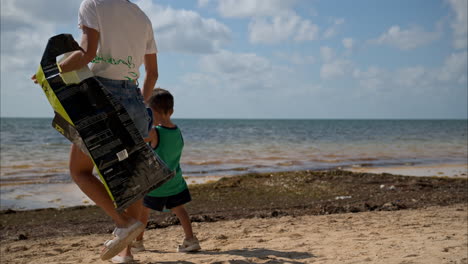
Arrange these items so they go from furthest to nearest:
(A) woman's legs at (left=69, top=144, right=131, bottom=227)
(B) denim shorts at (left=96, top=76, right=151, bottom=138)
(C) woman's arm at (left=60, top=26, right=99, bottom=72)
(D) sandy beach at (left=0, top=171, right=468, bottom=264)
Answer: (D) sandy beach at (left=0, top=171, right=468, bottom=264) < (A) woman's legs at (left=69, top=144, right=131, bottom=227) < (B) denim shorts at (left=96, top=76, right=151, bottom=138) < (C) woman's arm at (left=60, top=26, right=99, bottom=72)

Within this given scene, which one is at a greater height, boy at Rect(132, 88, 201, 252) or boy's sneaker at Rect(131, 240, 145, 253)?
boy at Rect(132, 88, 201, 252)

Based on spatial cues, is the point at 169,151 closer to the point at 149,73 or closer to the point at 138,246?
the point at 149,73

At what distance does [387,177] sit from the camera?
9125 millimetres

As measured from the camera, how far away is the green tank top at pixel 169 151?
3.61 meters

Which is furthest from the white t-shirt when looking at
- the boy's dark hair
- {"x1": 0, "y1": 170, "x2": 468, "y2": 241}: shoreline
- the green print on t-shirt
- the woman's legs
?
{"x1": 0, "y1": 170, "x2": 468, "y2": 241}: shoreline

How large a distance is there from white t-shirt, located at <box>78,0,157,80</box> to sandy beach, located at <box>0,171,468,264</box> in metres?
1.67

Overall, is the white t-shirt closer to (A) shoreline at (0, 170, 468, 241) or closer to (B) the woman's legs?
(B) the woman's legs

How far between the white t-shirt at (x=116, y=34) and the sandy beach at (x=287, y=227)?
1666 mm

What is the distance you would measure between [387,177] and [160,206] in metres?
6.81

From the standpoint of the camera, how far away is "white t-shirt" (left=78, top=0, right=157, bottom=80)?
2490mm

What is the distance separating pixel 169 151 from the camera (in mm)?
3633

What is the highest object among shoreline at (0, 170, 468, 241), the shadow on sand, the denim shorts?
the denim shorts

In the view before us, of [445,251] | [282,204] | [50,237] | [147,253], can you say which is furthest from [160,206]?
[282,204]

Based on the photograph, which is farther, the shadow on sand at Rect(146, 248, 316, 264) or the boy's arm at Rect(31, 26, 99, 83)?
the shadow on sand at Rect(146, 248, 316, 264)
